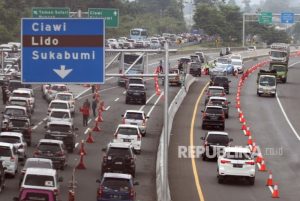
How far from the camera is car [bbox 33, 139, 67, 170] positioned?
38362 mm

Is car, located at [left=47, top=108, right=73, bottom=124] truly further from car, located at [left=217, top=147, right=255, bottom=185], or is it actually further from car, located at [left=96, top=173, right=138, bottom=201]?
car, located at [left=96, top=173, right=138, bottom=201]

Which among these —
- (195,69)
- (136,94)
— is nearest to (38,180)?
(136,94)

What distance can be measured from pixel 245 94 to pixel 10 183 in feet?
149

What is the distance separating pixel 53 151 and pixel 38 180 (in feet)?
28.9

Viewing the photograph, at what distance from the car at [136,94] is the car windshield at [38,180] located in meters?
38.9

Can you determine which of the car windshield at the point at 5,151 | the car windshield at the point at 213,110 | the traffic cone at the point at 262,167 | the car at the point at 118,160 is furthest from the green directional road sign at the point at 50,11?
the car windshield at the point at 5,151

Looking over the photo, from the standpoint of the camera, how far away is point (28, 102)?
59.8 metres

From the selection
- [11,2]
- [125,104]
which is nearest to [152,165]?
[125,104]

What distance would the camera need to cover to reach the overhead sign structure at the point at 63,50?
89.6 feet

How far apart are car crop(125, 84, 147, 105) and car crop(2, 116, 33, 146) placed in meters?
22.5

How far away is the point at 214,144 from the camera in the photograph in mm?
43938

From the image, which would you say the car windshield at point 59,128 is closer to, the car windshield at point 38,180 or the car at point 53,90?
the car windshield at point 38,180

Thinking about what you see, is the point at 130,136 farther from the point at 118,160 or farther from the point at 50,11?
the point at 50,11

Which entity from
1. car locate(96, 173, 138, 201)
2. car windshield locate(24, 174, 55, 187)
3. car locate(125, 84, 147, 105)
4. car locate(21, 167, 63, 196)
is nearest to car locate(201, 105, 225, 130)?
car locate(125, 84, 147, 105)
